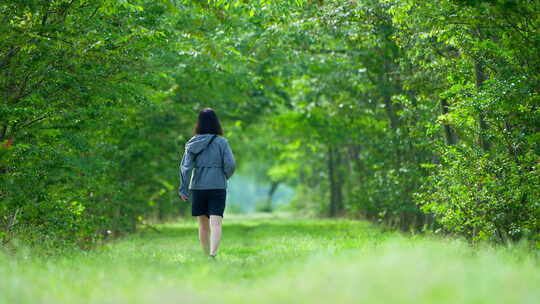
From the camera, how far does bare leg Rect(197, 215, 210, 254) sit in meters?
11.6

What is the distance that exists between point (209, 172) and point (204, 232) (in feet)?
3.45

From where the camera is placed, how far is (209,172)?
11.4 metres

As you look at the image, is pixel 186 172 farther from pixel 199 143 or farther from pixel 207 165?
pixel 199 143

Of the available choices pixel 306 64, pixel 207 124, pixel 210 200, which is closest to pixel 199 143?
pixel 207 124

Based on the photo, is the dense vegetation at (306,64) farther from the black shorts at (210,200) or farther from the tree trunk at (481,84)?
the black shorts at (210,200)

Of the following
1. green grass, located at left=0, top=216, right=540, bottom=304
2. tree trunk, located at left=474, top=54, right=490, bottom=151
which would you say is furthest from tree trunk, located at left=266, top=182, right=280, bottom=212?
green grass, located at left=0, top=216, right=540, bottom=304

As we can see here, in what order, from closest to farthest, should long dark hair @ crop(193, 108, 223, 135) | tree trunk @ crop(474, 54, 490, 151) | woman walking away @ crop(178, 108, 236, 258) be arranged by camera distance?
woman walking away @ crop(178, 108, 236, 258) → long dark hair @ crop(193, 108, 223, 135) → tree trunk @ crop(474, 54, 490, 151)

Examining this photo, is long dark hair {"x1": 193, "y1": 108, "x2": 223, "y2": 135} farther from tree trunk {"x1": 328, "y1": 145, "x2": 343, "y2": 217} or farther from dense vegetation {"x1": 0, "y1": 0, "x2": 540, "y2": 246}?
tree trunk {"x1": 328, "y1": 145, "x2": 343, "y2": 217}

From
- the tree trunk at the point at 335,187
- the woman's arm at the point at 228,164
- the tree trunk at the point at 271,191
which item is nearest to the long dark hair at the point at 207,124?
the woman's arm at the point at 228,164

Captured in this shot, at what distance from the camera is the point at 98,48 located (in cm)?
1184

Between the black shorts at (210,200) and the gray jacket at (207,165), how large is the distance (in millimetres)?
82

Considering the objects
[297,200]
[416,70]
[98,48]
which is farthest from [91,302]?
[297,200]

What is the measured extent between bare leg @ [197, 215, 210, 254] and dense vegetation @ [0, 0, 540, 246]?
238cm

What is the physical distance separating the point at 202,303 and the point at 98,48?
682 centimetres
